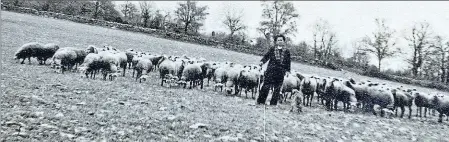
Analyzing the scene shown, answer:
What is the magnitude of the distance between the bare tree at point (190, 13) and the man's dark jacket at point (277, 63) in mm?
58202

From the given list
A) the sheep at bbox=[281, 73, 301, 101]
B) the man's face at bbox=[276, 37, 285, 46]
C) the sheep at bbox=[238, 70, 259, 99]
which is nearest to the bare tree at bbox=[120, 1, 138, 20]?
the sheep at bbox=[281, 73, 301, 101]

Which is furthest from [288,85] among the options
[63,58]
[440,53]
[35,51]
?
[440,53]

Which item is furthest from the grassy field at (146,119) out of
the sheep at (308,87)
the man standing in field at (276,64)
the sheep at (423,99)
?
the sheep at (423,99)

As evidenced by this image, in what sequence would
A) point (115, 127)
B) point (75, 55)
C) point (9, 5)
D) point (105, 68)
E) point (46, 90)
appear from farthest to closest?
point (9, 5) < point (75, 55) < point (105, 68) < point (46, 90) < point (115, 127)

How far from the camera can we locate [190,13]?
68000 millimetres

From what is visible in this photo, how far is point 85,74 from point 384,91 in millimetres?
10327

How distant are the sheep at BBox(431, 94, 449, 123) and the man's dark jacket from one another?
6333mm

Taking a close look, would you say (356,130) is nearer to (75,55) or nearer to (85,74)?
(85,74)

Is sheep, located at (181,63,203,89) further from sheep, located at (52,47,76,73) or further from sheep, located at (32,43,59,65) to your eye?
sheep, located at (32,43,59,65)

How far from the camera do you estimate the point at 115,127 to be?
600cm

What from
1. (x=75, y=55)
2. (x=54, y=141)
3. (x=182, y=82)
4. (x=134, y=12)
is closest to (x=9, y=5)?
(x=75, y=55)

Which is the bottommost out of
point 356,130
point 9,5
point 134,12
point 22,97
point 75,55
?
point 356,130

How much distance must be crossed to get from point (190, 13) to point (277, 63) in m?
59.3

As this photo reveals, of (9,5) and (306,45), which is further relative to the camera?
(306,45)
